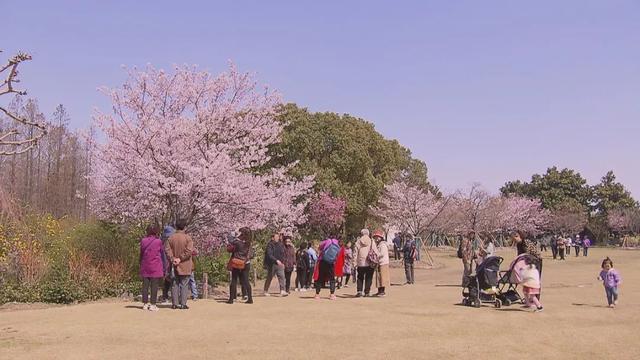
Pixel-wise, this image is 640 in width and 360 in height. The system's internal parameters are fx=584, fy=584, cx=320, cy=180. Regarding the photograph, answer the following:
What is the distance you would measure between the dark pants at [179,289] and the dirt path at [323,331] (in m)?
0.33

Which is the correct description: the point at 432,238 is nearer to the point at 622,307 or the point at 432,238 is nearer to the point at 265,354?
the point at 622,307

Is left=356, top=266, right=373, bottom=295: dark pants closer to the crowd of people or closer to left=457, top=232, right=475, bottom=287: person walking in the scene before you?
the crowd of people

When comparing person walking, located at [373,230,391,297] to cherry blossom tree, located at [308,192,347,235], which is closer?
person walking, located at [373,230,391,297]

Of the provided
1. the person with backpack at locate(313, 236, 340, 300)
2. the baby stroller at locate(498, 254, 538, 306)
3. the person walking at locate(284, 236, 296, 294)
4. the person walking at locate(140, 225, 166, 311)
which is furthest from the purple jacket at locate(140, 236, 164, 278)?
the baby stroller at locate(498, 254, 538, 306)

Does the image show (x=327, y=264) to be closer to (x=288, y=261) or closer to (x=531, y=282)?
(x=288, y=261)

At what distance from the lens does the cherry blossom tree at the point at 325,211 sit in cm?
3791

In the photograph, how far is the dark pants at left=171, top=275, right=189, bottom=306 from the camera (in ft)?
36.7

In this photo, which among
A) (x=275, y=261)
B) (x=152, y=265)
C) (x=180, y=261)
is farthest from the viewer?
(x=275, y=261)

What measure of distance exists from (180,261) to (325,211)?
2699cm

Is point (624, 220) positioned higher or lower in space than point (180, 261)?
higher

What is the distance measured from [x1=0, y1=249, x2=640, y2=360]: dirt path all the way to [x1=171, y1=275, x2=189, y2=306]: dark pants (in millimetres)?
329

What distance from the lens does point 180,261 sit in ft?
36.3

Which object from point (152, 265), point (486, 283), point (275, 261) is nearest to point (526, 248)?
point (486, 283)

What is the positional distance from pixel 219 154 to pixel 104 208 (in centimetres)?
406
